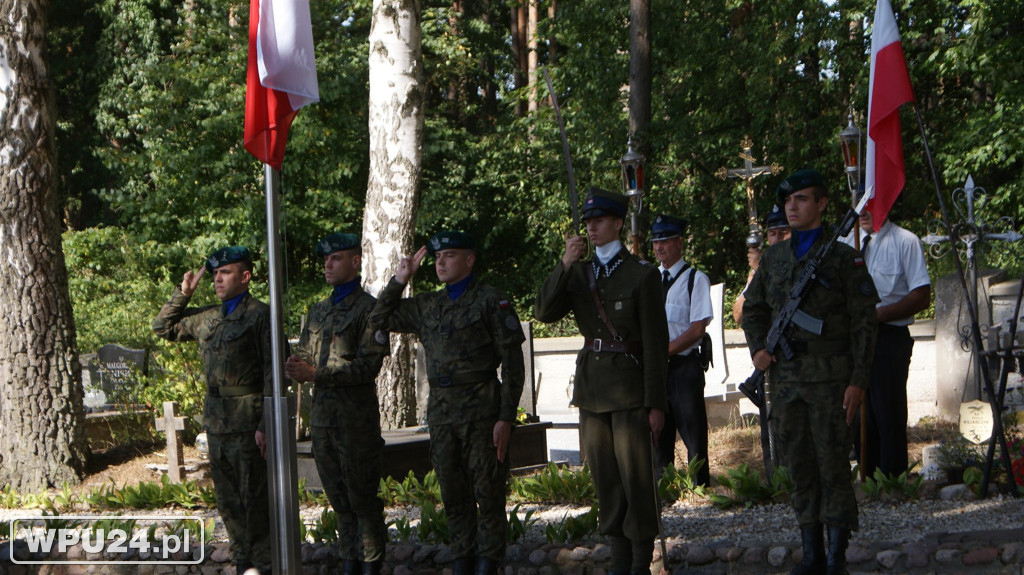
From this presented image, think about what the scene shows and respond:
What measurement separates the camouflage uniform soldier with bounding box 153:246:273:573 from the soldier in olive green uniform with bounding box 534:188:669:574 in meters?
1.66

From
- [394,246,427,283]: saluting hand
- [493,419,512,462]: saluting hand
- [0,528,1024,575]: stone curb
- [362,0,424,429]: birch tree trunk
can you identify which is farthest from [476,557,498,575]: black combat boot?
[362,0,424,429]: birch tree trunk

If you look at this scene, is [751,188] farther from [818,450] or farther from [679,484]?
[818,450]

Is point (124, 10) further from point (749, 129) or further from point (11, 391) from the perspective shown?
point (11, 391)

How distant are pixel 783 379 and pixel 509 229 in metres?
19.2

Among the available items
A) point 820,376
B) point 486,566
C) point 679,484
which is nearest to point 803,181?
point 820,376

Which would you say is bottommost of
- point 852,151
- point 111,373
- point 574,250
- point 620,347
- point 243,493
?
point 243,493

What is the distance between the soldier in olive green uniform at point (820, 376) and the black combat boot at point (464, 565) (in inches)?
63.3

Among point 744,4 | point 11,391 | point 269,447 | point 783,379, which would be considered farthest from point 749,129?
point 269,447

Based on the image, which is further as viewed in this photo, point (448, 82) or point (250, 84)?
point (448, 82)

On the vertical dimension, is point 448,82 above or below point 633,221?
above

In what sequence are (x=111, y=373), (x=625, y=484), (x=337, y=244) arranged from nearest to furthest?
(x=625, y=484) < (x=337, y=244) < (x=111, y=373)

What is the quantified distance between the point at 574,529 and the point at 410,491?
7.83ft

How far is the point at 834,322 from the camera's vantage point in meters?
5.17

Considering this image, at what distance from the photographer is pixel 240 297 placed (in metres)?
6.30
